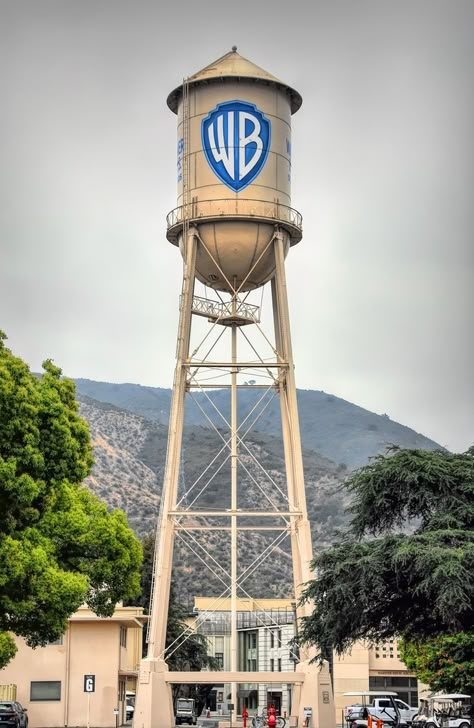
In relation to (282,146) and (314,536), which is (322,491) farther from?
(282,146)

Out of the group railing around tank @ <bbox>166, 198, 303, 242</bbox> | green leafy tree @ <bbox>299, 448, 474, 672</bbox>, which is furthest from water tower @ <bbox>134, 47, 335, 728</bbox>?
green leafy tree @ <bbox>299, 448, 474, 672</bbox>

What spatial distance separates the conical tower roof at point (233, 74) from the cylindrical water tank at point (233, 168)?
35 millimetres

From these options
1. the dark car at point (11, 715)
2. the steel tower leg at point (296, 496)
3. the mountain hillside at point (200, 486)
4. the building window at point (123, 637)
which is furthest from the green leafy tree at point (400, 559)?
the mountain hillside at point (200, 486)

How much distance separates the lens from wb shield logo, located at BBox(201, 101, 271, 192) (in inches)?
1957

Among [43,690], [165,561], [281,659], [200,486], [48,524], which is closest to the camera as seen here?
[48,524]

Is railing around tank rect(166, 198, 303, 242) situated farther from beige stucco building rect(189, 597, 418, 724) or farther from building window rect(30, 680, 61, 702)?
building window rect(30, 680, 61, 702)

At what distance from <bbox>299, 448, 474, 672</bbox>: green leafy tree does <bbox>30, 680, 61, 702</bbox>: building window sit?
18.1 m

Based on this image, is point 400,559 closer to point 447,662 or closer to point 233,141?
point 233,141

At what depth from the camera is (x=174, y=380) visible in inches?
1944

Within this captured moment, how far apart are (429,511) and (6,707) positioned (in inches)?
638

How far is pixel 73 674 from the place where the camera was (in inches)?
2140

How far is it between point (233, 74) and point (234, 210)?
484 centimetres

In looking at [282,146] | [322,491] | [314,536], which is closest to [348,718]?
[282,146]

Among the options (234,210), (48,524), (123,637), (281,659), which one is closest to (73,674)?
(123,637)
